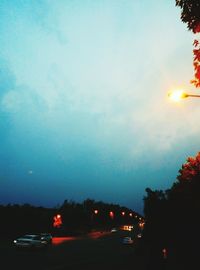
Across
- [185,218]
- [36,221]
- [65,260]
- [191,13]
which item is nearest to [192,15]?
[191,13]

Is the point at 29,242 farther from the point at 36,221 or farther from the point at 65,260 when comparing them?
the point at 36,221

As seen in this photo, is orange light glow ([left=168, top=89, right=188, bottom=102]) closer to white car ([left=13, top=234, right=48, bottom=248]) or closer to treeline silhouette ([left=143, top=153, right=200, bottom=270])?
treeline silhouette ([left=143, top=153, right=200, bottom=270])

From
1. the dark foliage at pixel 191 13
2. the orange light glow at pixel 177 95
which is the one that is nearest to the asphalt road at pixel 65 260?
the orange light glow at pixel 177 95

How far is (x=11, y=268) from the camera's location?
69.4ft

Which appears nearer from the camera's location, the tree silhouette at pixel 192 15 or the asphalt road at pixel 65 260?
the tree silhouette at pixel 192 15

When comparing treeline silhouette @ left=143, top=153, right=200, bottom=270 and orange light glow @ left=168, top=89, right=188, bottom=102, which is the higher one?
orange light glow @ left=168, top=89, right=188, bottom=102

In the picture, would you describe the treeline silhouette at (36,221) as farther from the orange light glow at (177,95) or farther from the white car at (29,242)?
the orange light glow at (177,95)

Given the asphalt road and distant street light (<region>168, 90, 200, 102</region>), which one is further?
the asphalt road

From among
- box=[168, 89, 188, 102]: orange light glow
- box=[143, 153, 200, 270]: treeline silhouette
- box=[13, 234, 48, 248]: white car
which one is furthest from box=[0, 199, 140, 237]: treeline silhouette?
box=[168, 89, 188, 102]: orange light glow

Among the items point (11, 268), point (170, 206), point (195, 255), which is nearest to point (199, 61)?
point (195, 255)

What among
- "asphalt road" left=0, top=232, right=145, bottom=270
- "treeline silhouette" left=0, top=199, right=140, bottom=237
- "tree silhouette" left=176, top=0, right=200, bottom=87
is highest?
"treeline silhouette" left=0, top=199, right=140, bottom=237

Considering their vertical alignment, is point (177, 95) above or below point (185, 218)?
above

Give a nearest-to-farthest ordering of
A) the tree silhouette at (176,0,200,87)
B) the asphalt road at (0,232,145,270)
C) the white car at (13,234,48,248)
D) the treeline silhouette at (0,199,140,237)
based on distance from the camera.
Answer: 1. the tree silhouette at (176,0,200,87)
2. the asphalt road at (0,232,145,270)
3. the white car at (13,234,48,248)
4. the treeline silhouette at (0,199,140,237)

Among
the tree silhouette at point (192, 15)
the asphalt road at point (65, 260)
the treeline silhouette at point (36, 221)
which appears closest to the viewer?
the tree silhouette at point (192, 15)
